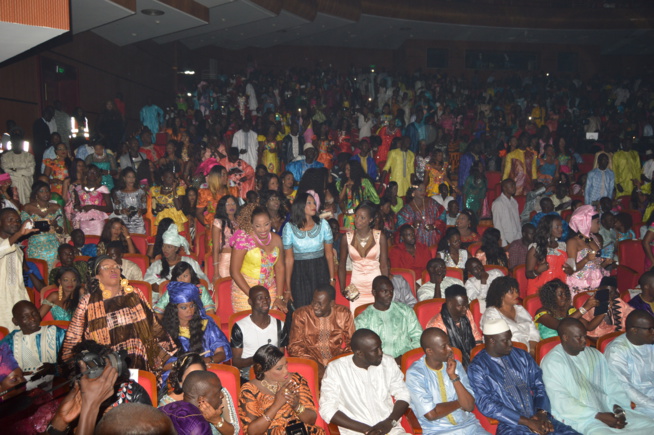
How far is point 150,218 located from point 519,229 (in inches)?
197

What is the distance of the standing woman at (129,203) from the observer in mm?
7152

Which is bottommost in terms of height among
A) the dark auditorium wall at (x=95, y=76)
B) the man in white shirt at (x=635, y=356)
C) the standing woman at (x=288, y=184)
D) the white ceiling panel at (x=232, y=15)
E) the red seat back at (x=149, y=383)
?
the man in white shirt at (x=635, y=356)

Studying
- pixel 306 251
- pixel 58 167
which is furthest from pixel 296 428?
pixel 58 167

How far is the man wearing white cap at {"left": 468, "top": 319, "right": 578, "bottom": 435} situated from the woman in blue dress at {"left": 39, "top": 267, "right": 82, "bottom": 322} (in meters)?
3.29

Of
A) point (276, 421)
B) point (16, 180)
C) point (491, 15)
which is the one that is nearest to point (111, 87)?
point (16, 180)

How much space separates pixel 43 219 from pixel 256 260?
2849mm

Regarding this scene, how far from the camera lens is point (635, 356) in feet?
14.6

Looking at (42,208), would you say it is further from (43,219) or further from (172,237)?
(172,237)

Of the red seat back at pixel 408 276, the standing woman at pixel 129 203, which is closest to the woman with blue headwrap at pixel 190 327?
the red seat back at pixel 408 276

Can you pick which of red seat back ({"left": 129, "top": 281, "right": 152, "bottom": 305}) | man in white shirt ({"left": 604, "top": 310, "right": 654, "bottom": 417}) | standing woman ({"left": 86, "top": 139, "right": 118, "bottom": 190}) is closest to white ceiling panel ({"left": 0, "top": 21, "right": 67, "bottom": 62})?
standing woman ({"left": 86, "top": 139, "right": 118, "bottom": 190})

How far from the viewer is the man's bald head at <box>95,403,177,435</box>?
168 cm

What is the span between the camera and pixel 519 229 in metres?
8.25

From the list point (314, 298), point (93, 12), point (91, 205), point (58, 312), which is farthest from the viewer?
point (93, 12)

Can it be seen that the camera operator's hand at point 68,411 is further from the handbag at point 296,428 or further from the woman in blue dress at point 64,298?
the woman in blue dress at point 64,298
